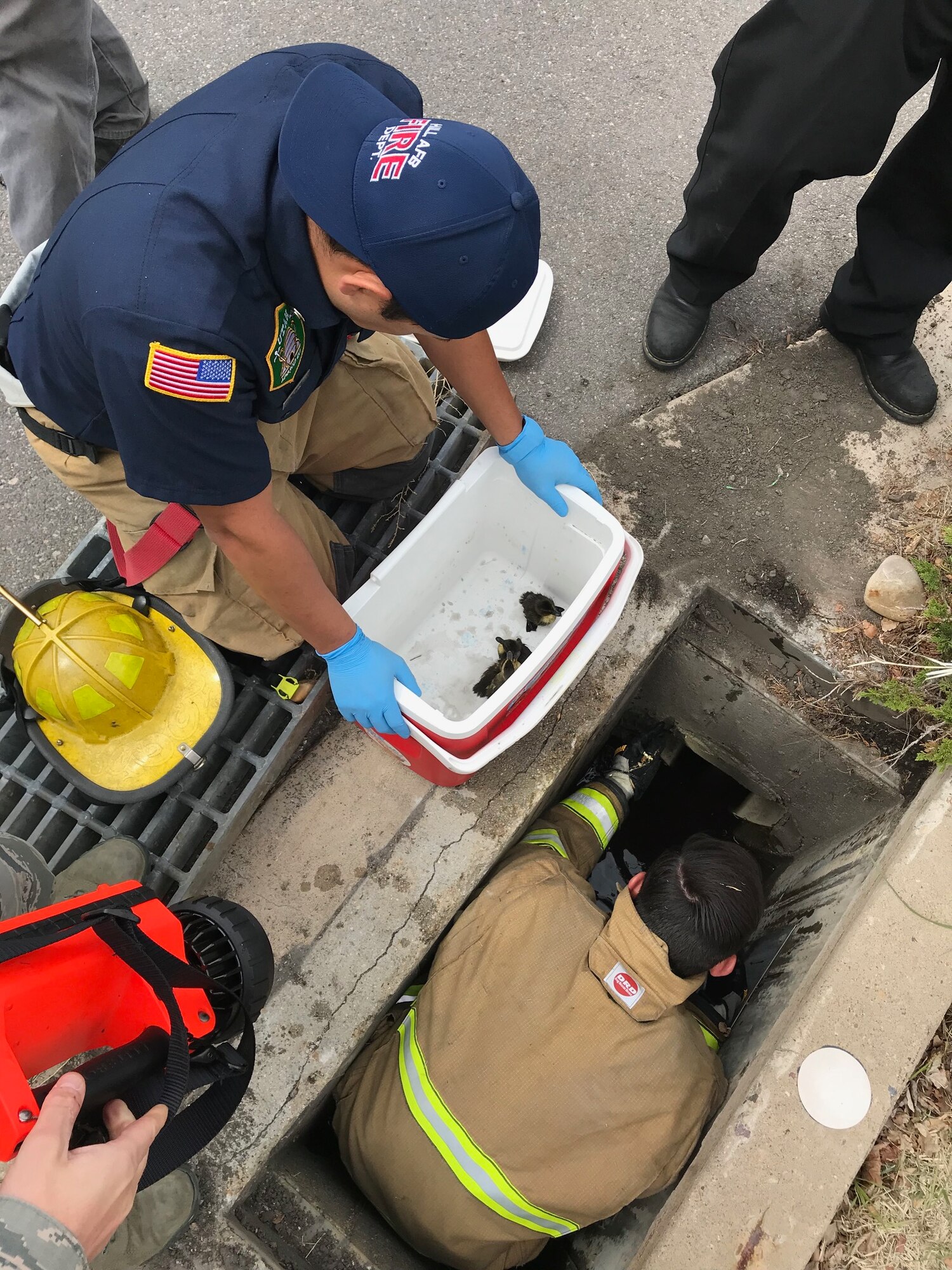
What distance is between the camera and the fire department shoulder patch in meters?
1.43

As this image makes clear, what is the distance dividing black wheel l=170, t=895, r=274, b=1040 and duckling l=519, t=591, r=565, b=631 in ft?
3.86

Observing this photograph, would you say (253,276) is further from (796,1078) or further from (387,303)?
(796,1078)

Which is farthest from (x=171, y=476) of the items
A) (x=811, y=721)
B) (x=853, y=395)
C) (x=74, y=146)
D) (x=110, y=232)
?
(x=853, y=395)

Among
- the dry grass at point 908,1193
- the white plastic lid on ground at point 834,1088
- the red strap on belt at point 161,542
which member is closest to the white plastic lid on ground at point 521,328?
the red strap on belt at point 161,542

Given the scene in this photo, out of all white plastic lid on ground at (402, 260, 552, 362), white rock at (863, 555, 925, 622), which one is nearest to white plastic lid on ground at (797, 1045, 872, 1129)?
white rock at (863, 555, 925, 622)

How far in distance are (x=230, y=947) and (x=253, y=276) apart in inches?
50.7

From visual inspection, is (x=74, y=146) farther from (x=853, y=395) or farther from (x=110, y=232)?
(x=853, y=395)

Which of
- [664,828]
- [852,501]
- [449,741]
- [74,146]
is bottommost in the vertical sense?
[664,828]

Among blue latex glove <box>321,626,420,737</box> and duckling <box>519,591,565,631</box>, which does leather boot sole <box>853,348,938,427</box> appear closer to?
duckling <box>519,591,565,631</box>

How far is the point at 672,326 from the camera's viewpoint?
2621mm

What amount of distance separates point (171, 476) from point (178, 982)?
0.83m

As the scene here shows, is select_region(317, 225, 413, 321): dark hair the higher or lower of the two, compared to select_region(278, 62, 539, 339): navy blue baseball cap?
lower

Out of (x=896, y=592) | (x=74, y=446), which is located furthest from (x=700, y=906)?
(x=74, y=446)

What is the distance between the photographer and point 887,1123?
1921mm
